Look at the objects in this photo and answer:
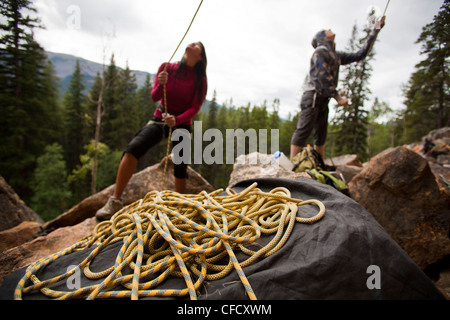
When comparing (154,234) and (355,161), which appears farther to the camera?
(355,161)

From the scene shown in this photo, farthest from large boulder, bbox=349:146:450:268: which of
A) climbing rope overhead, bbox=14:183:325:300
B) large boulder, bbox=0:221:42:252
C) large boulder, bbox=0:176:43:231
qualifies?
large boulder, bbox=0:176:43:231

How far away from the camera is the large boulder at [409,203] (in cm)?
226

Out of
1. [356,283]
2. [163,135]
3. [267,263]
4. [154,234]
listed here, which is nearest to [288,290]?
[267,263]

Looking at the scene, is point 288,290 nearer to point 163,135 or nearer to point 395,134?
point 163,135

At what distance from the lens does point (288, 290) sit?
0.96 m

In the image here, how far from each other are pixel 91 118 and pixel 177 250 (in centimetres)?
2233

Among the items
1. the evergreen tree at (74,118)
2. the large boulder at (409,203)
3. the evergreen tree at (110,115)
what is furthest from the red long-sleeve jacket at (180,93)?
the evergreen tree at (74,118)

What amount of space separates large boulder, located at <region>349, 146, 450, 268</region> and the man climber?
1187 mm

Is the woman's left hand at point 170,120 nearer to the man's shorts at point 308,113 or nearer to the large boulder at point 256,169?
the large boulder at point 256,169

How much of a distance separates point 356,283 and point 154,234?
116 centimetres

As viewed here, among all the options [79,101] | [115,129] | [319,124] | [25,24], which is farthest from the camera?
[79,101]

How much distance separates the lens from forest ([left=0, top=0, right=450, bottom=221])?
3459mm

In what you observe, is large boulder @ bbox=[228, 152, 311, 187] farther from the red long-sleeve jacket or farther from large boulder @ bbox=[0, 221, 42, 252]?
large boulder @ bbox=[0, 221, 42, 252]
